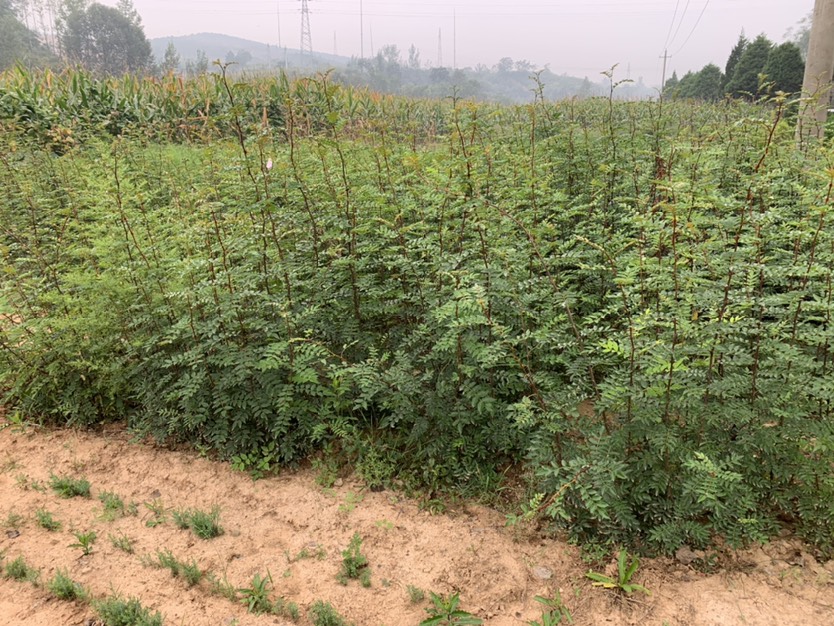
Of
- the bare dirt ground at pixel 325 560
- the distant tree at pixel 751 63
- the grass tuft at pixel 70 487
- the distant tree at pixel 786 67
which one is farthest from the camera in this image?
the distant tree at pixel 751 63

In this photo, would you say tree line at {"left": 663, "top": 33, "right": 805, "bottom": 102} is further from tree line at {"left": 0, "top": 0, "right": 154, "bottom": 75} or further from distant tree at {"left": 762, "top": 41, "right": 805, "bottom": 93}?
tree line at {"left": 0, "top": 0, "right": 154, "bottom": 75}

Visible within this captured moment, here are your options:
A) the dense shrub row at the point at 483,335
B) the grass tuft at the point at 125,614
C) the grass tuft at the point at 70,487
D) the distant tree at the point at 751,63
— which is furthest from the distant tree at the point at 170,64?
the distant tree at the point at 751,63

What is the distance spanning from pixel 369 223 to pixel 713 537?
8.57ft

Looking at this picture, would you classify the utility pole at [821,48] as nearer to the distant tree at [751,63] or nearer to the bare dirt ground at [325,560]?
the bare dirt ground at [325,560]

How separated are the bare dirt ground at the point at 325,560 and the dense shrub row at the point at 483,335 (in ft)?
0.58

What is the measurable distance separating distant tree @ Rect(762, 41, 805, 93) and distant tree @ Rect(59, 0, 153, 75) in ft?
186

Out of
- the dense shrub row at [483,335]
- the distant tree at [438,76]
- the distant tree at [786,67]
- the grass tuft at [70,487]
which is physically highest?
the distant tree at [438,76]

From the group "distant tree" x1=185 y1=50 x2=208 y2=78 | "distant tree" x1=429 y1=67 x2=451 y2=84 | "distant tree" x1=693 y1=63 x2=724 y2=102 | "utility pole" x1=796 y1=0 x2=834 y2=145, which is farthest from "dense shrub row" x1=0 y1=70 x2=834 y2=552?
"distant tree" x1=429 y1=67 x2=451 y2=84

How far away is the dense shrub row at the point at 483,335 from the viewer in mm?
2332

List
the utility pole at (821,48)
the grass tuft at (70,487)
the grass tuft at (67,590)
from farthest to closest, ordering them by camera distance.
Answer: the utility pole at (821,48), the grass tuft at (70,487), the grass tuft at (67,590)

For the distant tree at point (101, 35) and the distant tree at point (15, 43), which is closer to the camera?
the distant tree at point (15, 43)

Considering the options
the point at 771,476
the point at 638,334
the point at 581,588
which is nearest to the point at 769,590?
the point at 771,476

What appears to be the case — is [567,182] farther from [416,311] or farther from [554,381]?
[554,381]

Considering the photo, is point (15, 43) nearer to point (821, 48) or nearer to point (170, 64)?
point (170, 64)
